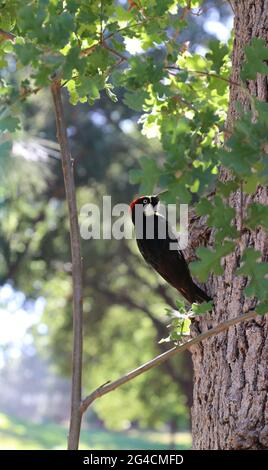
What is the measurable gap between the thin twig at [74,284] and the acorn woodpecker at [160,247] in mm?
878

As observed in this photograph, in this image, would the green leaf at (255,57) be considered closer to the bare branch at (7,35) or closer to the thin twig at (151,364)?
the thin twig at (151,364)

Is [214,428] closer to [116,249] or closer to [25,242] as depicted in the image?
[25,242]

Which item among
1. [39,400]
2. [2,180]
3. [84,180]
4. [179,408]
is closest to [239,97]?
[2,180]

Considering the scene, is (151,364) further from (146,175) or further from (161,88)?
(161,88)

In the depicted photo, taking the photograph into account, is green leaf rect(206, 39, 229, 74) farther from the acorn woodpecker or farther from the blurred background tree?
the blurred background tree

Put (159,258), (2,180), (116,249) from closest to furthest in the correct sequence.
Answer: (159,258) → (2,180) → (116,249)

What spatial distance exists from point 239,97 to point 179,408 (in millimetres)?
18259

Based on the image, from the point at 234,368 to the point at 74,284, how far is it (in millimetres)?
832

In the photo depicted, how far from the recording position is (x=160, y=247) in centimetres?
450

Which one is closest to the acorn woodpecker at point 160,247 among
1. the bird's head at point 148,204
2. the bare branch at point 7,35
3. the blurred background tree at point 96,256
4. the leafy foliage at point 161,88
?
the bird's head at point 148,204

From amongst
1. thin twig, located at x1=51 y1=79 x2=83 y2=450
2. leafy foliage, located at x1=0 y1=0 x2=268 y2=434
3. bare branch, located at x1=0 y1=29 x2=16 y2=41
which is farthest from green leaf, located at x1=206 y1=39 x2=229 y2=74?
bare branch, located at x1=0 y1=29 x2=16 y2=41

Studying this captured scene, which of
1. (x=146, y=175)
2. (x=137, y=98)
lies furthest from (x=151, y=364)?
(x=137, y=98)

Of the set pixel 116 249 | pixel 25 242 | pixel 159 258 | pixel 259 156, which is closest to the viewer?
pixel 259 156

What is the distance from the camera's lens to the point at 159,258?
447 cm
